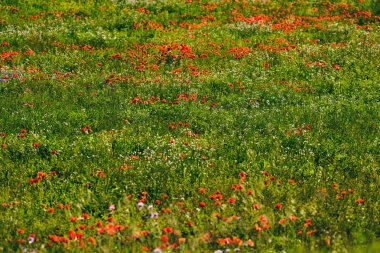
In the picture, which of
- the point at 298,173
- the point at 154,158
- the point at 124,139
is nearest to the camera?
the point at 298,173

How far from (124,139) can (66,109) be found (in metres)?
2.63

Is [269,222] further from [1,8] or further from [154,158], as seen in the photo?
[1,8]

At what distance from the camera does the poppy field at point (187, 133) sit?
5.77 meters

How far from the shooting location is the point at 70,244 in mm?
5438

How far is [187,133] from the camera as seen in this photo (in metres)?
9.67

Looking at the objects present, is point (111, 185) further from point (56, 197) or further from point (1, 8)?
point (1, 8)

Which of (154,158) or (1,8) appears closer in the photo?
(154,158)

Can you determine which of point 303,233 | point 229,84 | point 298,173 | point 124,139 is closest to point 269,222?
point 303,233

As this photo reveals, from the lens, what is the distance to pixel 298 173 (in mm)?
7656

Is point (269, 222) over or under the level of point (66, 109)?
over

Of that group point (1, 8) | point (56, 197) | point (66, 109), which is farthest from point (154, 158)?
point (1, 8)

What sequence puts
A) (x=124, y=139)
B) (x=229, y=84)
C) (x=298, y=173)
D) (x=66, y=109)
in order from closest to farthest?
1. (x=298, y=173)
2. (x=124, y=139)
3. (x=66, y=109)
4. (x=229, y=84)

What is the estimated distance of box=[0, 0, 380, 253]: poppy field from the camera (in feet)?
18.9

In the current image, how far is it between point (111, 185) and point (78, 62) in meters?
8.88
